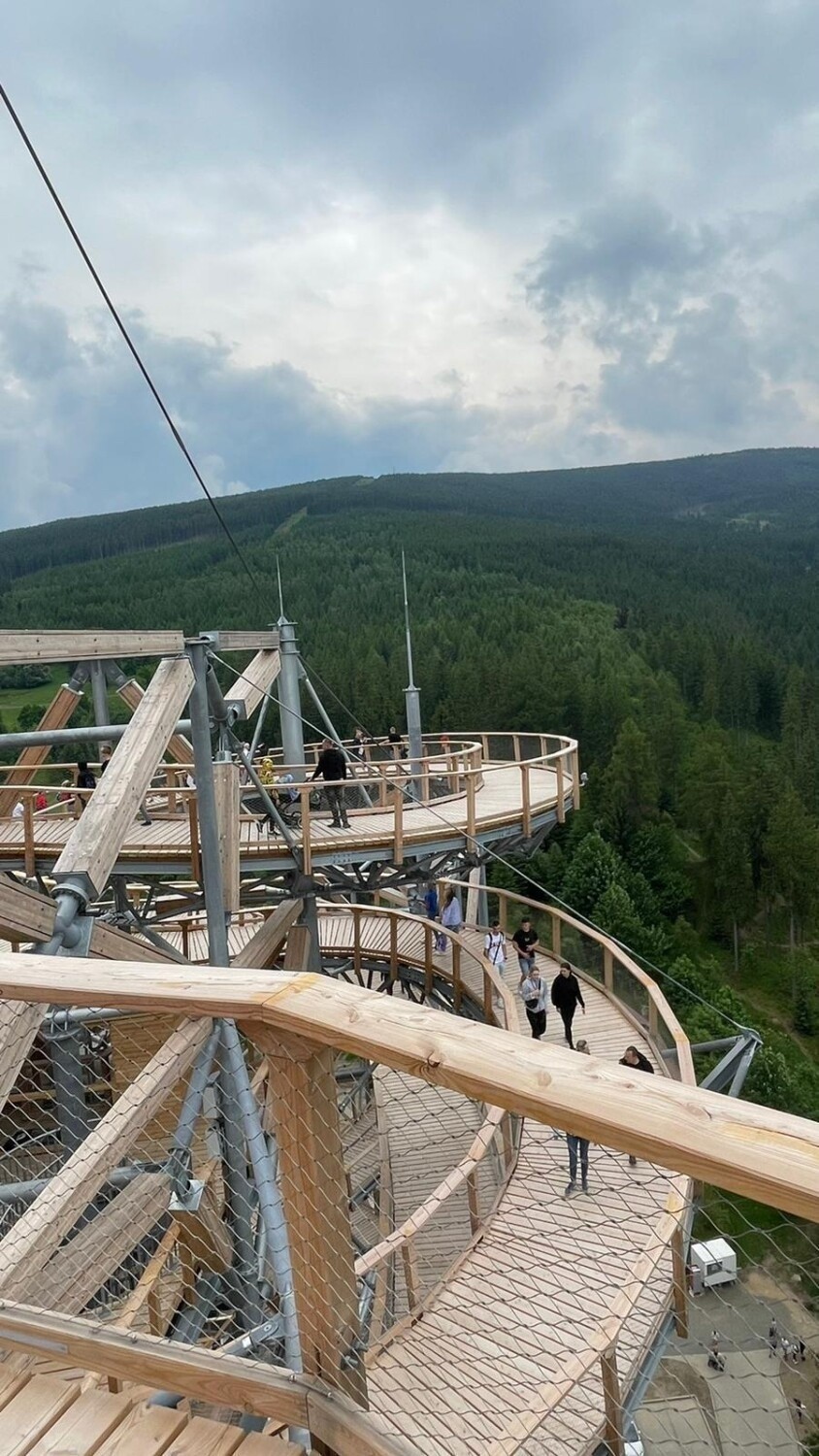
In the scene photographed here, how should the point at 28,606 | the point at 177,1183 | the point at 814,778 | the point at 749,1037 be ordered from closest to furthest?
the point at 177,1183
the point at 749,1037
the point at 814,778
the point at 28,606

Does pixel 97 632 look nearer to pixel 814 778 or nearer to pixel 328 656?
pixel 814 778

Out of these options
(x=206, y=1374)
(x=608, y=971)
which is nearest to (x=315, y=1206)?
(x=206, y=1374)

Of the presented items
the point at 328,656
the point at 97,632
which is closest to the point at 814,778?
the point at 328,656

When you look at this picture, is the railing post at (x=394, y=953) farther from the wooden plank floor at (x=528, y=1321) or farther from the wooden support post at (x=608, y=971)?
the wooden plank floor at (x=528, y=1321)

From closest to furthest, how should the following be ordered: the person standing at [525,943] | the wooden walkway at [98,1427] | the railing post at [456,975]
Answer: the wooden walkway at [98,1427]
the person standing at [525,943]
the railing post at [456,975]

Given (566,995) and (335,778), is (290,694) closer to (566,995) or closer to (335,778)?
(335,778)

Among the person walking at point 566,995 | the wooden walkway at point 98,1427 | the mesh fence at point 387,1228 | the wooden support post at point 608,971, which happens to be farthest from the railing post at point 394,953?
the wooden walkway at point 98,1427
